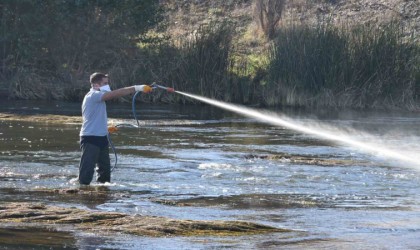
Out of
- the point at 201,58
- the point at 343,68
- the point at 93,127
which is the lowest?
the point at 93,127

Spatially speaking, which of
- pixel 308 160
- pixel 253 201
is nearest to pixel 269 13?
pixel 308 160

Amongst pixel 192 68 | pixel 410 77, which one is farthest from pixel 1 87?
pixel 410 77

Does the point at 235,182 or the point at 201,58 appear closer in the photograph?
the point at 235,182

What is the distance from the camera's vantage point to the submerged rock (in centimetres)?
1123

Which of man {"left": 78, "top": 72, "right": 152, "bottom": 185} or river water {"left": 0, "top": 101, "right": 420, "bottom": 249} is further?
man {"left": 78, "top": 72, "right": 152, "bottom": 185}

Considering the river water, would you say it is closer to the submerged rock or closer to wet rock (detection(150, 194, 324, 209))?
wet rock (detection(150, 194, 324, 209))

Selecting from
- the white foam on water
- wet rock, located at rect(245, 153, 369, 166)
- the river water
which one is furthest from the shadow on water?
wet rock, located at rect(245, 153, 369, 166)

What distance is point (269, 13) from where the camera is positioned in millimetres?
43156

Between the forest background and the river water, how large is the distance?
651 centimetres

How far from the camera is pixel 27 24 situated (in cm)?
3734

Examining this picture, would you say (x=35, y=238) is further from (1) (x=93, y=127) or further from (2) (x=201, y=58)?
(2) (x=201, y=58)

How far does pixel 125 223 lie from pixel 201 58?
24.3 metres

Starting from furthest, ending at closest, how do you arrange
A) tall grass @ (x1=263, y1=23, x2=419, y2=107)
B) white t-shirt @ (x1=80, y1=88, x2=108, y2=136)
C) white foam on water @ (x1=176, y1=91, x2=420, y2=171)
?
tall grass @ (x1=263, y1=23, x2=419, y2=107)
white foam on water @ (x1=176, y1=91, x2=420, y2=171)
white t-shirt @ (x1=80, y1=88, x2=108, y2=136)

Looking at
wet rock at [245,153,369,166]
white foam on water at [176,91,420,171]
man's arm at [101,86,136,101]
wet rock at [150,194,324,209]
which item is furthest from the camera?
white foam on water at [176,91,420,171]
